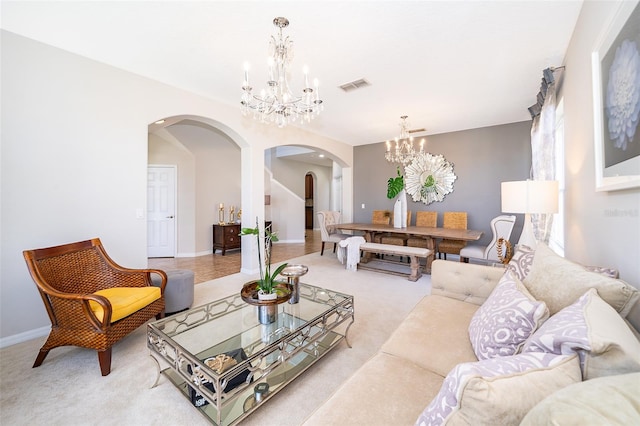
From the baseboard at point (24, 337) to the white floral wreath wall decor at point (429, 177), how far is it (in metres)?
6.10

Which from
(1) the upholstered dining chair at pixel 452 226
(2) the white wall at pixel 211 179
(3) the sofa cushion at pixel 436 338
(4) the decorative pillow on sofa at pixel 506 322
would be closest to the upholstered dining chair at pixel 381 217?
(1) the upholstered dining chair at pixel 452 226

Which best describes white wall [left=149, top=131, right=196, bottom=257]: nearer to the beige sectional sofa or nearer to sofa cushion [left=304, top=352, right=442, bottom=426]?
the beige sectional sofa

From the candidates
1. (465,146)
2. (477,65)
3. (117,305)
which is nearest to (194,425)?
(117,305)

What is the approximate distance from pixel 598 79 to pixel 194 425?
2988 mm

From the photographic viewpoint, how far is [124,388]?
5.41 ft

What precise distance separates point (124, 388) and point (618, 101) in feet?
10.5

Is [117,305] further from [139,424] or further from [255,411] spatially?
[255,411]

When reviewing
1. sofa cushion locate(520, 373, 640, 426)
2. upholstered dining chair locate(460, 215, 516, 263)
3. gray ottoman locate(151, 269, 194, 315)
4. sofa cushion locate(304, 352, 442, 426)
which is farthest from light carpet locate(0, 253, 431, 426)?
upholstered dining chair locate(460, 215, 516, 263)

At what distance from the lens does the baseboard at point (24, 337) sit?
2146mm

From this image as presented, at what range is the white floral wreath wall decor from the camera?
547cm

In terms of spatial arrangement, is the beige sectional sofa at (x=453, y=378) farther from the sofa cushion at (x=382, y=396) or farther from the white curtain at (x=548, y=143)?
the white curtain at (x=548, y=143)

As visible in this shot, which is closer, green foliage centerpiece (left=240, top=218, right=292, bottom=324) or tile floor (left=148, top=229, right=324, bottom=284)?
green foliage centerpiece (left=240, top=218, right=292, bottom=324)

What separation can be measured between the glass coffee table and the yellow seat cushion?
1.42 feet

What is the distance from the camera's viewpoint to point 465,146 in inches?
207
